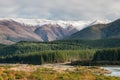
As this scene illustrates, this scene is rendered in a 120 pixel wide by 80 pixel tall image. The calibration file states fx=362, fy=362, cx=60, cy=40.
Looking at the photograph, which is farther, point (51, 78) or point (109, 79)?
point (109, 79)

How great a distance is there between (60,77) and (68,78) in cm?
167

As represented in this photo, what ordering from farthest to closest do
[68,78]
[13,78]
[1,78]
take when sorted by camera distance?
[68,78] → [13,78] → [1,78]

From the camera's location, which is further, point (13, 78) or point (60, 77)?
point (60, 77)

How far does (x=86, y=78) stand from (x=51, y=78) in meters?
7.50

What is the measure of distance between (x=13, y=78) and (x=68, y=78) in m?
9.29

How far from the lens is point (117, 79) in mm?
61656

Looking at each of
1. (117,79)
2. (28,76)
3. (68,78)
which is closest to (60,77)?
(68,78)

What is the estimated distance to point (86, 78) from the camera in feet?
203

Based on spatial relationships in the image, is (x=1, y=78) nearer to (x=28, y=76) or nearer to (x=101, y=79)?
(x=28, y=76)

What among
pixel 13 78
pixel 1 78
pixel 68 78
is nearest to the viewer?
pixel 1 78

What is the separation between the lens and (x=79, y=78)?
60719mm

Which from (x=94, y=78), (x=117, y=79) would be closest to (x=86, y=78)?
(x=94, y=78)

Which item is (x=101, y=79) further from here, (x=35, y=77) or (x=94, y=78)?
(x=35, y=77)

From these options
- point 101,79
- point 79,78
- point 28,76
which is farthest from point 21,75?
point 101,79
